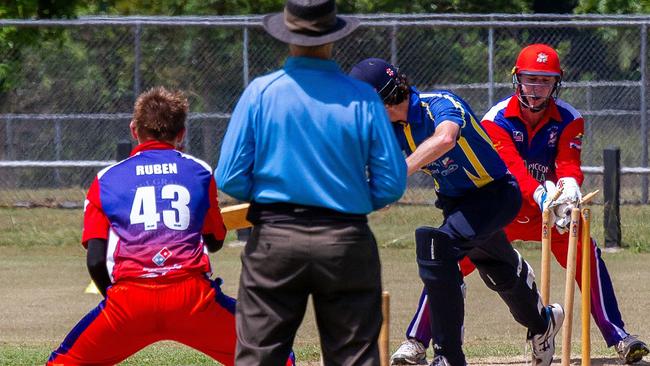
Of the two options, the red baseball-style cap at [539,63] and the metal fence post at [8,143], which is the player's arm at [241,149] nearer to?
the red baseball-style cap at [539,63]

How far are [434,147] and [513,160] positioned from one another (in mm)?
1500

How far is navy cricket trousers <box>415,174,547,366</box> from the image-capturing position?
642cm

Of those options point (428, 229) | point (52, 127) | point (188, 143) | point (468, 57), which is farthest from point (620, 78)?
point (428, 229)

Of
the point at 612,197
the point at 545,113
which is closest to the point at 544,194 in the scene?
the point at 545,113

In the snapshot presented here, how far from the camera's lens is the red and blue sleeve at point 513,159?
7305 mm

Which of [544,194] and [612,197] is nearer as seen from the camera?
[544,194]

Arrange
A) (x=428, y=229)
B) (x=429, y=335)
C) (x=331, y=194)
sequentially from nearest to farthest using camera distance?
(x=331, y=194) → (x=428, y=229) → (x=429, y=335)

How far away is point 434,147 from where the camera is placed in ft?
19.7

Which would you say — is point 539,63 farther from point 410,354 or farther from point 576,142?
point 410,354

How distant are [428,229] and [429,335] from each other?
132 cm

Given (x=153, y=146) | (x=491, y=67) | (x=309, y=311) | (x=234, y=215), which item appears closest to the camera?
(x=153, y=146)

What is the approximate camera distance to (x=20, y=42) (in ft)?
49.9

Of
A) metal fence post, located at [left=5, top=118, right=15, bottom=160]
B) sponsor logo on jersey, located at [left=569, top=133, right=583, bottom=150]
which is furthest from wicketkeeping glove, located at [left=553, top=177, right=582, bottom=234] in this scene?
metal fence post, located at [left=5, top=118, right=15, bottom=160]

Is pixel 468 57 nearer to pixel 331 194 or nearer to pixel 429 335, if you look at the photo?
pixel 429 335
